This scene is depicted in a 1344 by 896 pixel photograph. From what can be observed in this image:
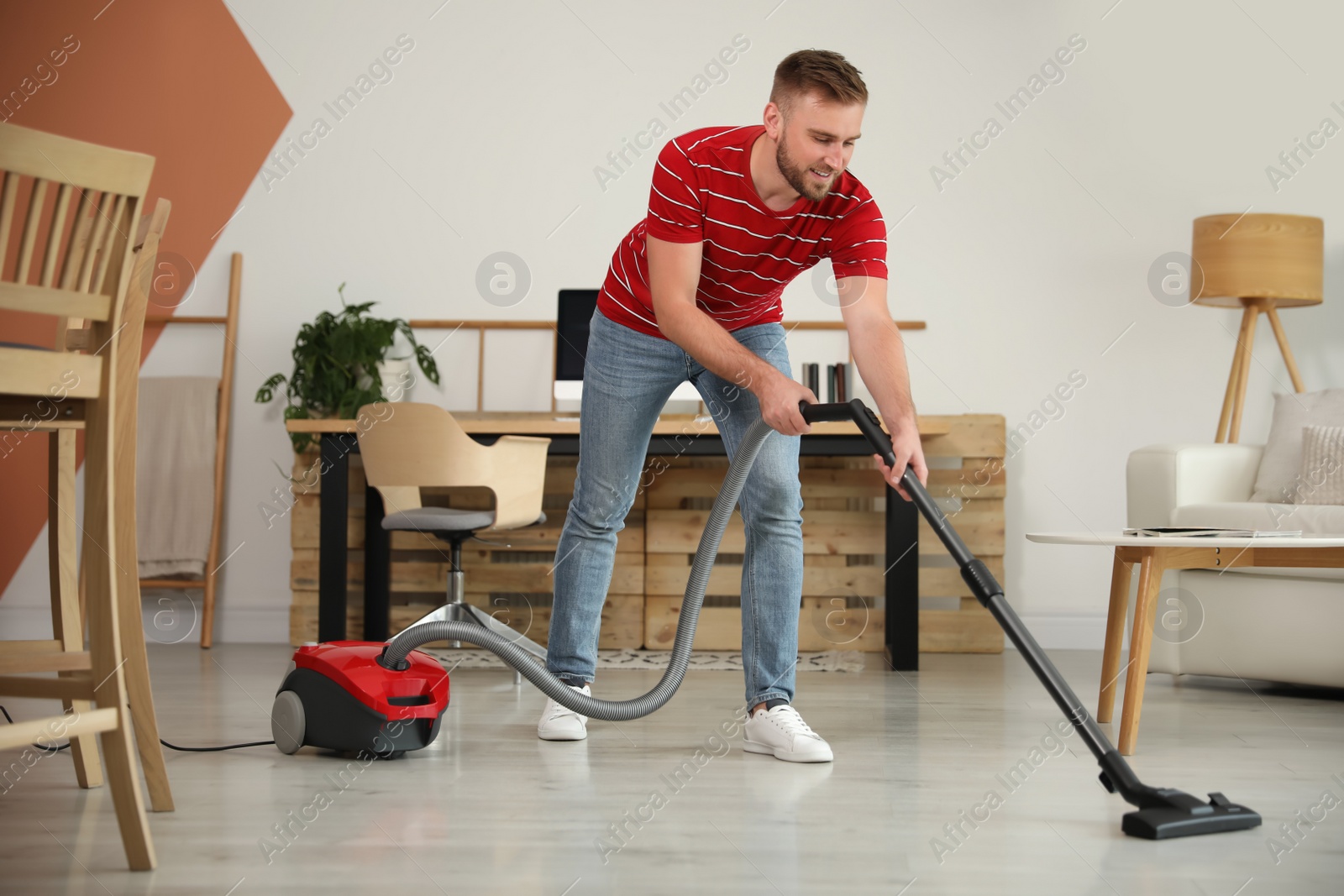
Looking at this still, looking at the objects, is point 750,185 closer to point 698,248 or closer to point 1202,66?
point 698,248

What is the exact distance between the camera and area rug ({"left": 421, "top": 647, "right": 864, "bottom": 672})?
3.12 meters

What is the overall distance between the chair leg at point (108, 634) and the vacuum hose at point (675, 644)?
53 centimetres

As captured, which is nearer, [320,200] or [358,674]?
[358,674]

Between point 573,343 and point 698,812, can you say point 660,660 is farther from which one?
point 698,812

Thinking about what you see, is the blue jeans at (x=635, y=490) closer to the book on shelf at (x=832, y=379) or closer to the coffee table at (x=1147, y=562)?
the coffee table at (x=1147, y=562)

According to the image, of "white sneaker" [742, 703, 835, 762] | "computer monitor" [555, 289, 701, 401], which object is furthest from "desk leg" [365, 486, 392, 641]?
"white sneaker" [742, 703, 835, 762]

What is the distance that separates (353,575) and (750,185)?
2335mm

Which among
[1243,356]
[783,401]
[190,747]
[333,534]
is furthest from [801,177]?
[1243,356]

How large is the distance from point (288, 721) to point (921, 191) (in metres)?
2.81

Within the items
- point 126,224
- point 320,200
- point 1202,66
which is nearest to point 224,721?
point 126,224

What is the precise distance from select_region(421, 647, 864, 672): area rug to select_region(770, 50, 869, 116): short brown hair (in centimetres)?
177

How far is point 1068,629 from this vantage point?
12.1 feet

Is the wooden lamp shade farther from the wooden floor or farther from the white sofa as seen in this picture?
the wooden floor

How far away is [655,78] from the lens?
3871 millimetres
